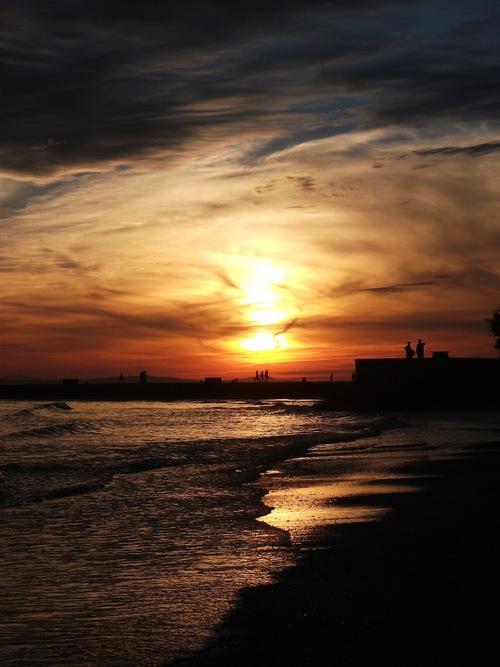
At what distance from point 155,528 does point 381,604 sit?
5227 millimetres

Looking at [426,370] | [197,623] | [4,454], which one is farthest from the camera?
[426,370]

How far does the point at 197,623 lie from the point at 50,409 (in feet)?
188

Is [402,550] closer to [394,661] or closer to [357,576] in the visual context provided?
[357,576]

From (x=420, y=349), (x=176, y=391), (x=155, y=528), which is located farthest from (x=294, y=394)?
(x=155, y=528)

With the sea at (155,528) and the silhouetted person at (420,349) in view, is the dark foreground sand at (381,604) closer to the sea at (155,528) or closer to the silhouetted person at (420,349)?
the sea at (155,528)

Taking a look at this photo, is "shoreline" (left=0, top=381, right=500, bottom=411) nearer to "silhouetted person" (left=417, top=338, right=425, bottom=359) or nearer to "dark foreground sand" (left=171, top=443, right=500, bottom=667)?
"silhouetted person" (left=417, top=338, right=425, bottom=359)

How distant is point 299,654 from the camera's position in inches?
250

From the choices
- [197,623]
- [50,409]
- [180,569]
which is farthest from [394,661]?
[50,409]

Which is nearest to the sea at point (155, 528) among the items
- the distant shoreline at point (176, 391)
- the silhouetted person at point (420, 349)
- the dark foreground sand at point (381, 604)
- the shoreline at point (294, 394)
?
the dark foreground sand at point (381, 604)

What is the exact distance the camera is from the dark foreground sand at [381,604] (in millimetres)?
6348

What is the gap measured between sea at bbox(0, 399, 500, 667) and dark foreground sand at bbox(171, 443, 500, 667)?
345 millimetres

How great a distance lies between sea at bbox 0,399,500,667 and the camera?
723cm

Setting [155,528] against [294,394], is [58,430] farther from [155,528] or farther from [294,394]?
[294,394]

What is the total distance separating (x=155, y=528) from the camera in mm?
12195
